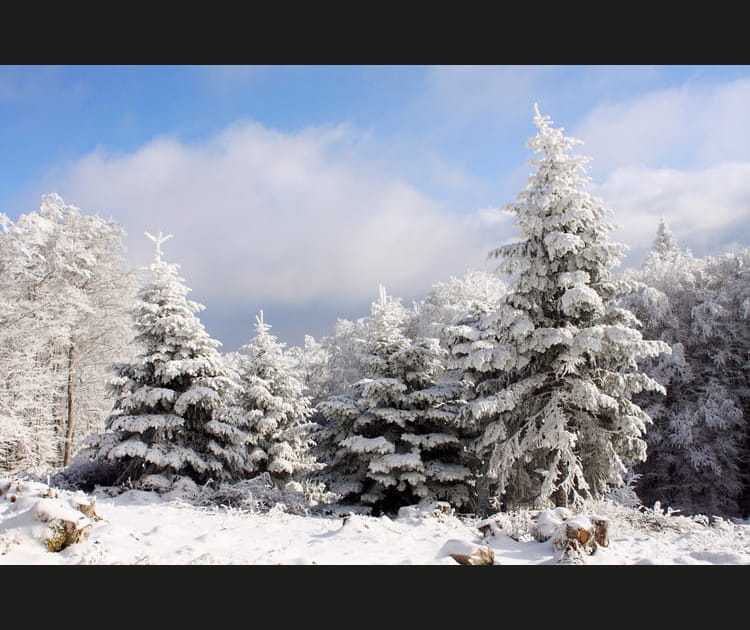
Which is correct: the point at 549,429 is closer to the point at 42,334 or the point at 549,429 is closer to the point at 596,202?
the point at 596,202

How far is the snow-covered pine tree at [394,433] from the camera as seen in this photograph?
12367 millimetres

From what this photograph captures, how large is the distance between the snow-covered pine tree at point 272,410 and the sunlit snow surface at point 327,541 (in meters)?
10.2

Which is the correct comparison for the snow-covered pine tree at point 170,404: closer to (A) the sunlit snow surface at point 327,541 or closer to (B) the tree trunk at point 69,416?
(A) the sunlit snow surface at point 327,541

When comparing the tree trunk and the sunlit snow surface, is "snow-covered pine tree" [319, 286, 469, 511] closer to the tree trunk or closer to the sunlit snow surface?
the sunlit snow surface

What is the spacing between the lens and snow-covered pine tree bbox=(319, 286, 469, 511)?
12.4 metres

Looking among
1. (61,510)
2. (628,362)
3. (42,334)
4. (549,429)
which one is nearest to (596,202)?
(628,362)

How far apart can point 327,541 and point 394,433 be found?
23.5ft

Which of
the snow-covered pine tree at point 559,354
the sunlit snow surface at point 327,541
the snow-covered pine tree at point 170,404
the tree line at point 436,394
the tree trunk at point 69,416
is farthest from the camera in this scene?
the tree trunk at point 69,416

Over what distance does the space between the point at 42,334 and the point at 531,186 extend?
16.8 meters

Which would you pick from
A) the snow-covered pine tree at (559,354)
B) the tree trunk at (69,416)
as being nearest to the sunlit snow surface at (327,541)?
the snow-covered pine tree at (559,354)

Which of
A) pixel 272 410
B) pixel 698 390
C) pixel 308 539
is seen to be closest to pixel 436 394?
pixel 308 539

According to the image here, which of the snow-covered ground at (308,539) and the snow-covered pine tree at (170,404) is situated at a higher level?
the snow-covered pine tree at (170,404)

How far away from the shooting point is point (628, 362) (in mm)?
Answer: 10930

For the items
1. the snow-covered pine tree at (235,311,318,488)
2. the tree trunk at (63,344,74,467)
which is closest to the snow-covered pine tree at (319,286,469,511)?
the snow-covered pine tree at (235,311,318,488)
